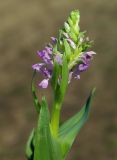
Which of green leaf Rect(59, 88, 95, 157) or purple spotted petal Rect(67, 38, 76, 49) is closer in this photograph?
purple spotted petal Rect(67, 38, 76, 49)

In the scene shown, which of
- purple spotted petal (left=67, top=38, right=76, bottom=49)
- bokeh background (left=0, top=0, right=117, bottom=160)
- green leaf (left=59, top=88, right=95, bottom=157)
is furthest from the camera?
bokeh background (left=0, top=0, right=117, bottom=160)

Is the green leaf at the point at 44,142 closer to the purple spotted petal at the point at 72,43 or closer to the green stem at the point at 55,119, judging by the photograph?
the green stem at the point at 55,119

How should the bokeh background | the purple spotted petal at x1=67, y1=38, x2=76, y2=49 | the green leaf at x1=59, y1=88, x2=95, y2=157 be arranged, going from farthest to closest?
1. the bokeh background
2. the green leaf at x1=59, y1=88, x2=95, y2=157
3. the purple spotted petal at x1=67, y1=38, x2=76, y2=49

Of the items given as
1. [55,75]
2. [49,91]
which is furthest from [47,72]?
[49,91]

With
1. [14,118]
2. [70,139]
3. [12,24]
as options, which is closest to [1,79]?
[14,118]

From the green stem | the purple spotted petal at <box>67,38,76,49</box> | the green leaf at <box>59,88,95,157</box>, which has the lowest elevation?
the green leaf at <box>59,88,95,157</box>

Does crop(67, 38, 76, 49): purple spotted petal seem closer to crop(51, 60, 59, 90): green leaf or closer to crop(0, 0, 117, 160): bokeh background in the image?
crop(51, 60, 59, 90): green leaf

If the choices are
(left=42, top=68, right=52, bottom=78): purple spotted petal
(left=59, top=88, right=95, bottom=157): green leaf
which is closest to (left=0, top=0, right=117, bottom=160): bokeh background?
(left=59, top=88, right=95, bottom=157): green leaf
